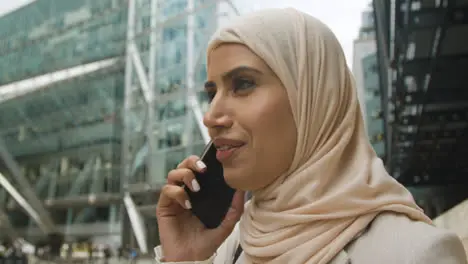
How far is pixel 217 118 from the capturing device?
0.72 m

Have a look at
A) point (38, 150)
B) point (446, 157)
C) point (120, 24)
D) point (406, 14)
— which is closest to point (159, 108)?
point (120, 24)

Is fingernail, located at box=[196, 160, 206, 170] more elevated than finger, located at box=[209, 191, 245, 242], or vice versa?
fingernail, located at box=[196, 160, 206, 170]

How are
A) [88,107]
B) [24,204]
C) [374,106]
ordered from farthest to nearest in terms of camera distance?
[88,107]
[24,204]
[374,106]

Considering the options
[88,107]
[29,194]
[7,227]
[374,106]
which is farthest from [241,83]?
[29,194]

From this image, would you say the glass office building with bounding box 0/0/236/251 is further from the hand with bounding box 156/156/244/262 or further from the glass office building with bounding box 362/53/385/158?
the hand with bounding box 156/156/244/262

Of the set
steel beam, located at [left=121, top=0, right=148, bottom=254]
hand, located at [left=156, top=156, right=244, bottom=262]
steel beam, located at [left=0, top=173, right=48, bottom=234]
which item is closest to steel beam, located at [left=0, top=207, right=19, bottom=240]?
steel beam, located at [left=0, top=173, right=48, bottom=234]

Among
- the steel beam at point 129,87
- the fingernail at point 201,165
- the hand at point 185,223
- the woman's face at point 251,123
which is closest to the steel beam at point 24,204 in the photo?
the steel beam at point 129,87

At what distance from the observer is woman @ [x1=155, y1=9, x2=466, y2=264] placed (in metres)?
0.63

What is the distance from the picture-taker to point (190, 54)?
8914 mm

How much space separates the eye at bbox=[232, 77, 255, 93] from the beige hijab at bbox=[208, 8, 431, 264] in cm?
5

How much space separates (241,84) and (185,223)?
13.3 inches

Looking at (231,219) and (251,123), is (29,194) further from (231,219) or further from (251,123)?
(251,123)

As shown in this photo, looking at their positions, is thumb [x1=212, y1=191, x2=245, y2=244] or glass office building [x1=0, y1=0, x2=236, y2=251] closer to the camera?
thumb [x1=212, y1=191, x2=245, y2=244]

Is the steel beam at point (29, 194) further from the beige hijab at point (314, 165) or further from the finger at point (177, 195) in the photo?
the beige hijab at point (314, 165)
